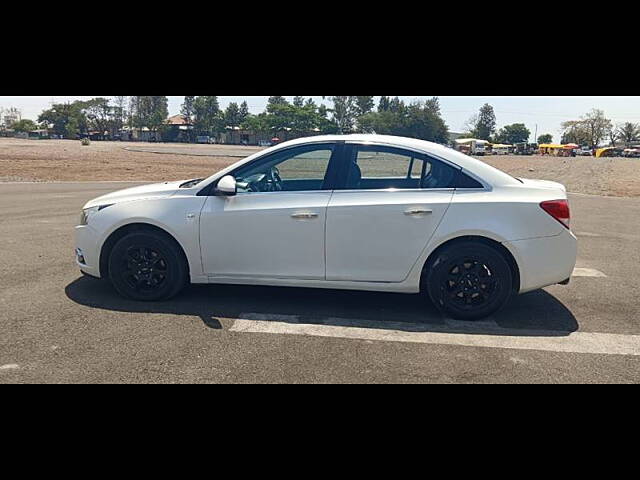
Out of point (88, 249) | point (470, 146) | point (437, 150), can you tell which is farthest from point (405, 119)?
point (88, 249)

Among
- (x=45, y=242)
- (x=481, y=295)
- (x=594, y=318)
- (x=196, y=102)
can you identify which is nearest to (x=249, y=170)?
(x=481, y=295)

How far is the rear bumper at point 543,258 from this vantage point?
3.81m

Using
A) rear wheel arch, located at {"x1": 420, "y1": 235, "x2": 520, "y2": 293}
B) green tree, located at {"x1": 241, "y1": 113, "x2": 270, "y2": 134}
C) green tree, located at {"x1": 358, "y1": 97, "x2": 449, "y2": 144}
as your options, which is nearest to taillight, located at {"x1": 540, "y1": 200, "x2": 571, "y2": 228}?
rear wheel arch, located at {"x1": 420, "y1": 235, "x2": 520, "y2": 293}

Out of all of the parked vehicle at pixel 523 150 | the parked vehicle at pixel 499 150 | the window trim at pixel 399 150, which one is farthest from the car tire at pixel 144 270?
the parked vehicle at pixel 523 150

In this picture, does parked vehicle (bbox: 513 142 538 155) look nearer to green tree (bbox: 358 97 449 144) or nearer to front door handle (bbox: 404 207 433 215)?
green tree (bbox: 358 97 449 144)

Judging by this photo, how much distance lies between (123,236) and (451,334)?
126 inches

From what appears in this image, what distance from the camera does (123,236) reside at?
14.0 feet

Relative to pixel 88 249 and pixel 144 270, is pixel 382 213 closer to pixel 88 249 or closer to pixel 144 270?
pixel 144 270

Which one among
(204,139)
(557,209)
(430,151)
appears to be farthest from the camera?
(204,139)

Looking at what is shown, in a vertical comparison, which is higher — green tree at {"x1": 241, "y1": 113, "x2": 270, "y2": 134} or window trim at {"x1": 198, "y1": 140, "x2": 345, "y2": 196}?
green tree at {"x1": 241, "y1": 113, "x2": 270, "y2": 134}

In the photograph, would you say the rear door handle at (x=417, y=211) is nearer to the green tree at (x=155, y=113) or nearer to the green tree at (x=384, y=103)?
the green tree at (x=384, y=103)

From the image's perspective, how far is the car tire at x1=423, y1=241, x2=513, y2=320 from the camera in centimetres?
384

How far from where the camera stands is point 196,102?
344 ft

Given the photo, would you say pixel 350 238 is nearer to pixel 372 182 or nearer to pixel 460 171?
pixel 372 182
